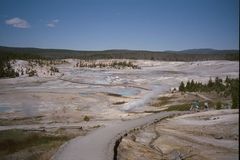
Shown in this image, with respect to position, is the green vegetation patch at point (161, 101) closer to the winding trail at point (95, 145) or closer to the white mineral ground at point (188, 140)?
the white mineral ground at point (188, 140)

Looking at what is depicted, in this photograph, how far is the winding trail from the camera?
15.9 metres

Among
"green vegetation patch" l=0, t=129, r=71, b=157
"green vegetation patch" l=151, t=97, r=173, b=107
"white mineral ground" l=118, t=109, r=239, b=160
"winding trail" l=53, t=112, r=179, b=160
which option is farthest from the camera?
"green vegetation patch" l=151, t=97, r=173, b=107

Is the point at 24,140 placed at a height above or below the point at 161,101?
above

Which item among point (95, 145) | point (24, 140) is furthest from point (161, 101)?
point (95, 145)

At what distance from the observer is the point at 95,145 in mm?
18438

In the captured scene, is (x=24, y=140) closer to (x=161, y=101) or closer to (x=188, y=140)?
(x=188, y=140)

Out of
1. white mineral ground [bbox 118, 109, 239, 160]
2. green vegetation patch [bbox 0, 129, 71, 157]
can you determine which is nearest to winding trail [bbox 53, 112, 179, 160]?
white mineral ground [bbox 118, 109, 239, 160]

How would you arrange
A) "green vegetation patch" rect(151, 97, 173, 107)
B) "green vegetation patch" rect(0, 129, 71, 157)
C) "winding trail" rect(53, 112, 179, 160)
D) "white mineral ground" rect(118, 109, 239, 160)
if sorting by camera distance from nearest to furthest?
"winding trail" rect(53, 112, 179, 160) < "white mineral ground" rect(118, 109, 239, 160) < "green vegetation patch" rect(0, 129, 71, 157) < "green vegetation patch" rect(151, 97, 173, 107)

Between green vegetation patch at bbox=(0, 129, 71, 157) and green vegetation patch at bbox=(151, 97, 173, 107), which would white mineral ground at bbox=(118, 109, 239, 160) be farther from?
green vegetation patch at bbox=(151, 97, 173, 107)

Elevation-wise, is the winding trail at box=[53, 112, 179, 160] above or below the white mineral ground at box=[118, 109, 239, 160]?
above

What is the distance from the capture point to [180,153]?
19953 mm

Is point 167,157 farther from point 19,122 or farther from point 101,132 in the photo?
point 19,122

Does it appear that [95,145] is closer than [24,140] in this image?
Yes

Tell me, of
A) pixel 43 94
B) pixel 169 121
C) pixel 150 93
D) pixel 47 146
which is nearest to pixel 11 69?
pixel 43 94
